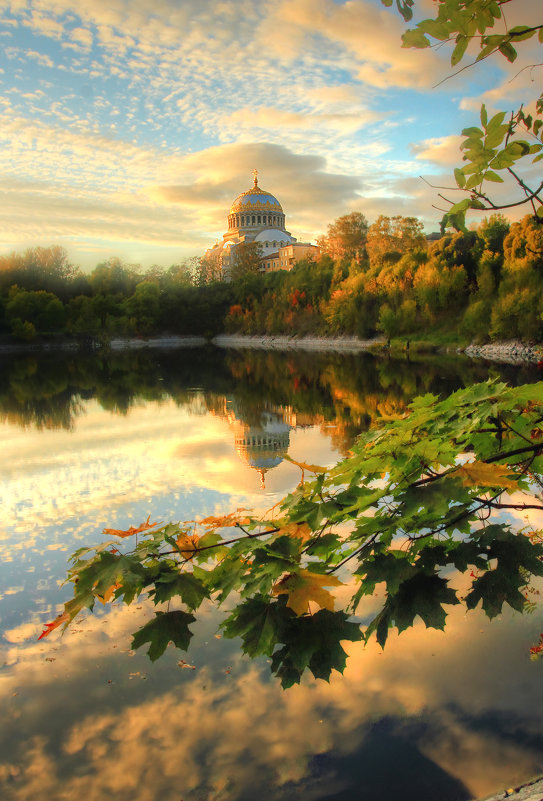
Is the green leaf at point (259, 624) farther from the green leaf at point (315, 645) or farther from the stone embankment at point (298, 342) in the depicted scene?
the stone embankment at point (298, 342)

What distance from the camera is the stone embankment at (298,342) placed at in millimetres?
53000

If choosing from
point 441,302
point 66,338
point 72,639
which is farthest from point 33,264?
point 72,639

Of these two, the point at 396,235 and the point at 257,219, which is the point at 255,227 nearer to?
the point at 257,219

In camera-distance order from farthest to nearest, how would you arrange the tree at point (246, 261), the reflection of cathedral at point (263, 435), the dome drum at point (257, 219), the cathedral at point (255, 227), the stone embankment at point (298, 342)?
the dome drum at point (257, 219) < the cathedral at point (255, 227) < the tree at point (246, 261) < the stone embankment at point (298, 342) < the reflection of cathedral at point (263, 435)

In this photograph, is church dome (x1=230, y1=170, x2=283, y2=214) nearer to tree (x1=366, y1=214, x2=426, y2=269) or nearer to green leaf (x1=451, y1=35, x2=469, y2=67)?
tree (x1=366, y1=214, x2=426, y2=269)

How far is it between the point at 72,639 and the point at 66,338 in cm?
6730

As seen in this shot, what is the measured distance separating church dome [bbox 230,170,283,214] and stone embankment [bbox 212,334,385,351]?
5086 cm

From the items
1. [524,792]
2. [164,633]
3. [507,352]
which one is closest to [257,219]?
[507,352]

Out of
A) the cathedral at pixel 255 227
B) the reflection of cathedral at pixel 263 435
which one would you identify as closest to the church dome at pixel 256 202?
the cathedral at pixel 255 227

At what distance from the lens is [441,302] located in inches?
1714

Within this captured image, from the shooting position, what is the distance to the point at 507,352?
34906 mm

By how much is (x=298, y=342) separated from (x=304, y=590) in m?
61.5

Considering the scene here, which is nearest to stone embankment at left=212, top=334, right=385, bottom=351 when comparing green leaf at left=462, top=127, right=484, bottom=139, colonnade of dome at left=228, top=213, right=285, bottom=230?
green leaf at left=462, top=127, right=484, bottom=139

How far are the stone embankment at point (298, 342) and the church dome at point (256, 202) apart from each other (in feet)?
167
